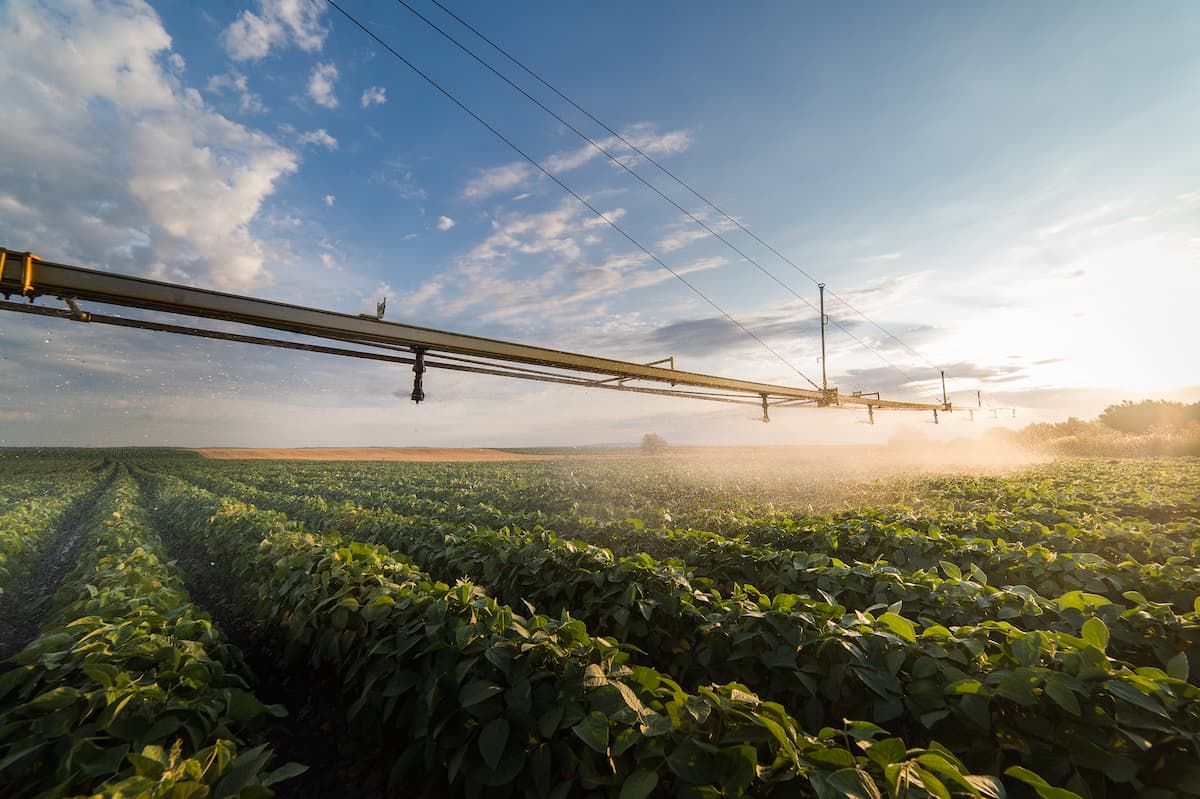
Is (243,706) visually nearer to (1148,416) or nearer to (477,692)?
(477,692)

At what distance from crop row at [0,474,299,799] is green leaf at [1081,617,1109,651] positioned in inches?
152

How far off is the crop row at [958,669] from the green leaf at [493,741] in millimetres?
1686

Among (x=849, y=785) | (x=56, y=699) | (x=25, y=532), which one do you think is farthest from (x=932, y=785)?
(x=25, y=532)

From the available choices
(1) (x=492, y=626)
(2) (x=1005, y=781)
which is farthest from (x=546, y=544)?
(2) (x=1005, y=781)

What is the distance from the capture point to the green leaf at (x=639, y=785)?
1.94m

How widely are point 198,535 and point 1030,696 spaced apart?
55.4 feet

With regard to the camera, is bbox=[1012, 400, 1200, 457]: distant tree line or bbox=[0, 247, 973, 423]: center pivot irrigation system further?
bbox=[1012, 400, 1200, 457]: distant tree line

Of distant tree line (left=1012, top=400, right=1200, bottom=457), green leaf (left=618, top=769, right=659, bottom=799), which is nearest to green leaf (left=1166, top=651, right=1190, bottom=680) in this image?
green leaf (left=618, top=769, right=659, bottom=799)

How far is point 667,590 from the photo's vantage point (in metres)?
4.62

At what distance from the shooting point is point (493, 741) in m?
2.53

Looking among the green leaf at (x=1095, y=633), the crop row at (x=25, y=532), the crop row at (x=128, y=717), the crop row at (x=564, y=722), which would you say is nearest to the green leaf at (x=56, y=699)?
the crop row at (x=128, y=717)

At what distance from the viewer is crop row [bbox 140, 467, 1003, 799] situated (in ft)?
6.43

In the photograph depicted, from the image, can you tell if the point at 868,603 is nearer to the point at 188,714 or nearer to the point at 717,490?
the point at 188,714

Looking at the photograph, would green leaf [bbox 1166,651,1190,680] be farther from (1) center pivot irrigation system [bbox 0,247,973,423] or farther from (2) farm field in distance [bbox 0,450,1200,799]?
(1) center pivot irrigation system [bbox 0,247,973,423]
